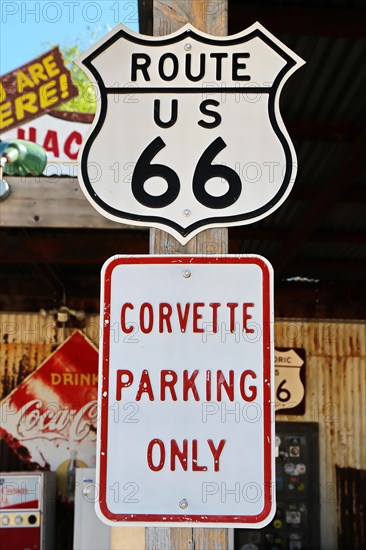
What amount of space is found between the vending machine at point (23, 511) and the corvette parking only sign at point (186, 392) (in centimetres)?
680

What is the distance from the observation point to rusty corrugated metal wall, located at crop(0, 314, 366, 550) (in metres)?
9.48

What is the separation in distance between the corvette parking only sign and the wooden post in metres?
0.08

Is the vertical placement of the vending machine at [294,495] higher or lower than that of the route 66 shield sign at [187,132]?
lower

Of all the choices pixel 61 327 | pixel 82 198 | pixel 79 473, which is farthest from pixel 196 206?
pixel 61 327

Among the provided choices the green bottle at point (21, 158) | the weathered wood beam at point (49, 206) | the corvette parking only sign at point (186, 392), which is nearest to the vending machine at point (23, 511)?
the green bottle at point (21, 158)

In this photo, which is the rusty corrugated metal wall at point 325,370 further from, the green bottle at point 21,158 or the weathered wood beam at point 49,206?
the weathered wood beam at point 49,206

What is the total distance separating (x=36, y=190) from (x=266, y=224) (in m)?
2.75

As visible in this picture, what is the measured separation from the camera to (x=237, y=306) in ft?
5.85

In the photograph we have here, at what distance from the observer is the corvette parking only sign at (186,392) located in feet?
5.62

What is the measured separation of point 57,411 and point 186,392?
7.96m

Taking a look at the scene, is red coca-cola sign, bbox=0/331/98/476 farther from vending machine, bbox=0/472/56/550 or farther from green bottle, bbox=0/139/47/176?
green bottle, bbox=0/139/47/176

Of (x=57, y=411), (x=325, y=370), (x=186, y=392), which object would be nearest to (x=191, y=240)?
(x=186, y=392)

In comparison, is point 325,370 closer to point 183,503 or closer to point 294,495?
point 294,495

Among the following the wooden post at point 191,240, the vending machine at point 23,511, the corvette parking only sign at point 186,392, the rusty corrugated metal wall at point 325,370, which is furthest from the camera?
the rusty corrugated metal wall at point 325,370
